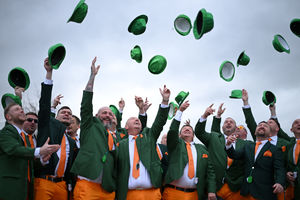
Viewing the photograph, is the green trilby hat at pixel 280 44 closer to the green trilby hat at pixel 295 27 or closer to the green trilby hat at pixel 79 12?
the green trilby hat at pixel 295 27

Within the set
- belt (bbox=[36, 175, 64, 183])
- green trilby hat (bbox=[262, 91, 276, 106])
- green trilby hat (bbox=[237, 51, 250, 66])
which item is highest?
green trilby hat (bbox=[237, 51, 250, 66])

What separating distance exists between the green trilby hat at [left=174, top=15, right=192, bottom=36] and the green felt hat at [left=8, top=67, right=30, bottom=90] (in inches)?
147

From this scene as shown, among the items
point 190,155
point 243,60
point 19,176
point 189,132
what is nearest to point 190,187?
point 190,155

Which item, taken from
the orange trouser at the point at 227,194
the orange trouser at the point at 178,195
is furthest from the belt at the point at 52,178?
the orange trouser at the point at 227,194

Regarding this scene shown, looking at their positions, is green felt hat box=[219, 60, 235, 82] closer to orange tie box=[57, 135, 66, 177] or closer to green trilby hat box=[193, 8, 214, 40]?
green trilby hat box=[193, 8, 214, 40]

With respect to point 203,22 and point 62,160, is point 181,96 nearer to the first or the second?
point 203,22

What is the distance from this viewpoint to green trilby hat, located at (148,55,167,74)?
748cm

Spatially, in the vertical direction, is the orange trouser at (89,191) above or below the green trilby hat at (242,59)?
below

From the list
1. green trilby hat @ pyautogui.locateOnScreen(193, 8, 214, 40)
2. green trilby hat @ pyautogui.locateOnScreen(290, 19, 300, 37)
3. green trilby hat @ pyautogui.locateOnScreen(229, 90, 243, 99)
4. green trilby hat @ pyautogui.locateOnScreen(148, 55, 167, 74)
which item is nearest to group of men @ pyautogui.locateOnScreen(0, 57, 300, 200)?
green trilby hat @ pyautogui.locateOnScreen(229, 90, 243, 99)

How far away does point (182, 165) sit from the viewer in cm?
602

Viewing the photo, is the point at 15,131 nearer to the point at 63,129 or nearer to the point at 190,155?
the point at 63,129

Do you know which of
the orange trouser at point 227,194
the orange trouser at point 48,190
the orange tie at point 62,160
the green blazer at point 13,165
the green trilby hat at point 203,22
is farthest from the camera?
the orange trouser at point 227,194

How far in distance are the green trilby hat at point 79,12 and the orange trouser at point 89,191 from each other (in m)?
3.27

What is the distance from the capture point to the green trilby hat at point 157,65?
7.48 m
